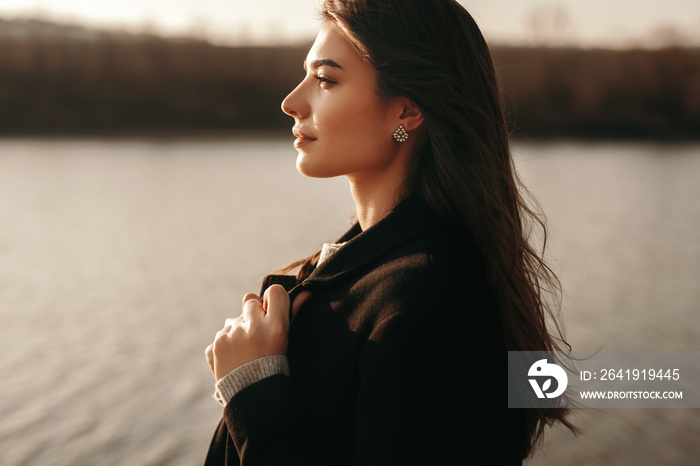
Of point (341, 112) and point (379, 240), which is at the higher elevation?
point (341, 112)

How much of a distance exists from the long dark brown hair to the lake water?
230 cm

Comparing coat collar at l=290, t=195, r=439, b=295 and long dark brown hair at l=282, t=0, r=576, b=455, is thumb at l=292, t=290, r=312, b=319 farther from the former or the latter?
long dark brown hair at l=282, t=0, r=576, b=455

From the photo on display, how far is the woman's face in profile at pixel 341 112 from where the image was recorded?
1.24m

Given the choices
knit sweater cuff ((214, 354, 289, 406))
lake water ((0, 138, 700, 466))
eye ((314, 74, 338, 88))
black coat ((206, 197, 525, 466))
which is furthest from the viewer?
lake water ((0, 138, 700, 466))

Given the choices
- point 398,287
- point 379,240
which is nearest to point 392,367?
point 398,287

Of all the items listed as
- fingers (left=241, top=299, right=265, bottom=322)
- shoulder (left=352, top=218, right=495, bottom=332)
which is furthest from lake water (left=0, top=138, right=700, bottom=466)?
shoulder (left=352, top=218, right=495, bottom=332)

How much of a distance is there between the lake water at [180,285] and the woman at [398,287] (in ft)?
7.15

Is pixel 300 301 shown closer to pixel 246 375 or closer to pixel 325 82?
pixel 246 375

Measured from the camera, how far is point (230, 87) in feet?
96.5

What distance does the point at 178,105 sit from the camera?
2711cm

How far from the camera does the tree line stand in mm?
24844

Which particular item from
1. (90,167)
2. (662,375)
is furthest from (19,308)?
(90,167)

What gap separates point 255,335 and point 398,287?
30cm

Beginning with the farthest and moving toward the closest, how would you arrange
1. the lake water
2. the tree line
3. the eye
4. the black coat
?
the tree line, the lake water, the eye, the black coat
